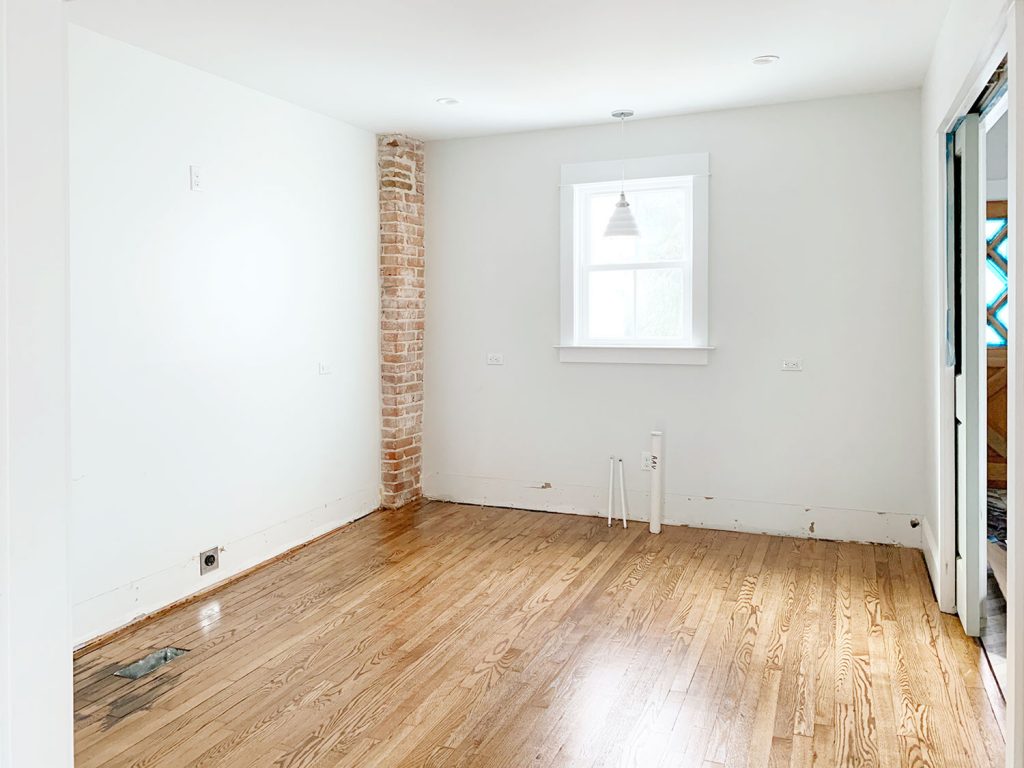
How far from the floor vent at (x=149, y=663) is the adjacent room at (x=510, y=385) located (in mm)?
25

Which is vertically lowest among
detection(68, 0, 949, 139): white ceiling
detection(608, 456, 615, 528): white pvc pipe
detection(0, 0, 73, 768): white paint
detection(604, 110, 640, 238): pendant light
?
detection(608, 456, 615, 528): white pvc pipe

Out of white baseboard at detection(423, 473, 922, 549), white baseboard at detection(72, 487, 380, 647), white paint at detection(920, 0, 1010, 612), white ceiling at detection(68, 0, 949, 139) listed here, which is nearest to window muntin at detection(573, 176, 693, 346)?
white ceiling at detection(68, 0, 949, 139)

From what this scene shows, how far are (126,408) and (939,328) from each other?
12.2 ft

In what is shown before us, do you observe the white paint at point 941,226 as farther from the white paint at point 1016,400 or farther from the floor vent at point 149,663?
the floor vent at point 149,663

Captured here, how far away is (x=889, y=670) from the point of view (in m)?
3.12

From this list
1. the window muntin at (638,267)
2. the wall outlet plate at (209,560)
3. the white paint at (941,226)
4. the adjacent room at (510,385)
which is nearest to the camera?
the adjacent room at (510,385)

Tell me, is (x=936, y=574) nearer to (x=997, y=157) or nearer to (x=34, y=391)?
(x=997, y=157)

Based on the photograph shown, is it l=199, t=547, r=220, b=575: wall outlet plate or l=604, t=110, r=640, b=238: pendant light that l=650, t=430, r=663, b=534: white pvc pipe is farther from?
l=199, t=547, r=220, b=575: wall outlet plate

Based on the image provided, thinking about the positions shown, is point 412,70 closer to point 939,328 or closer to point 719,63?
point 719,63

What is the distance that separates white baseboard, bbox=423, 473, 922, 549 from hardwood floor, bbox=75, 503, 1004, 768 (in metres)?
0.17

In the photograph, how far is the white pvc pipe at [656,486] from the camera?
200 inches

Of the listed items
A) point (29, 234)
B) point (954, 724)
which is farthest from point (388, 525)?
point (29, 234)

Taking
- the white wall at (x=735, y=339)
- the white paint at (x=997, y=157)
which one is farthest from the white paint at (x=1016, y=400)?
the white wall at (x=735, y=339)

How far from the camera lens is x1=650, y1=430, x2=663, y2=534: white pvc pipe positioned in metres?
5.07
